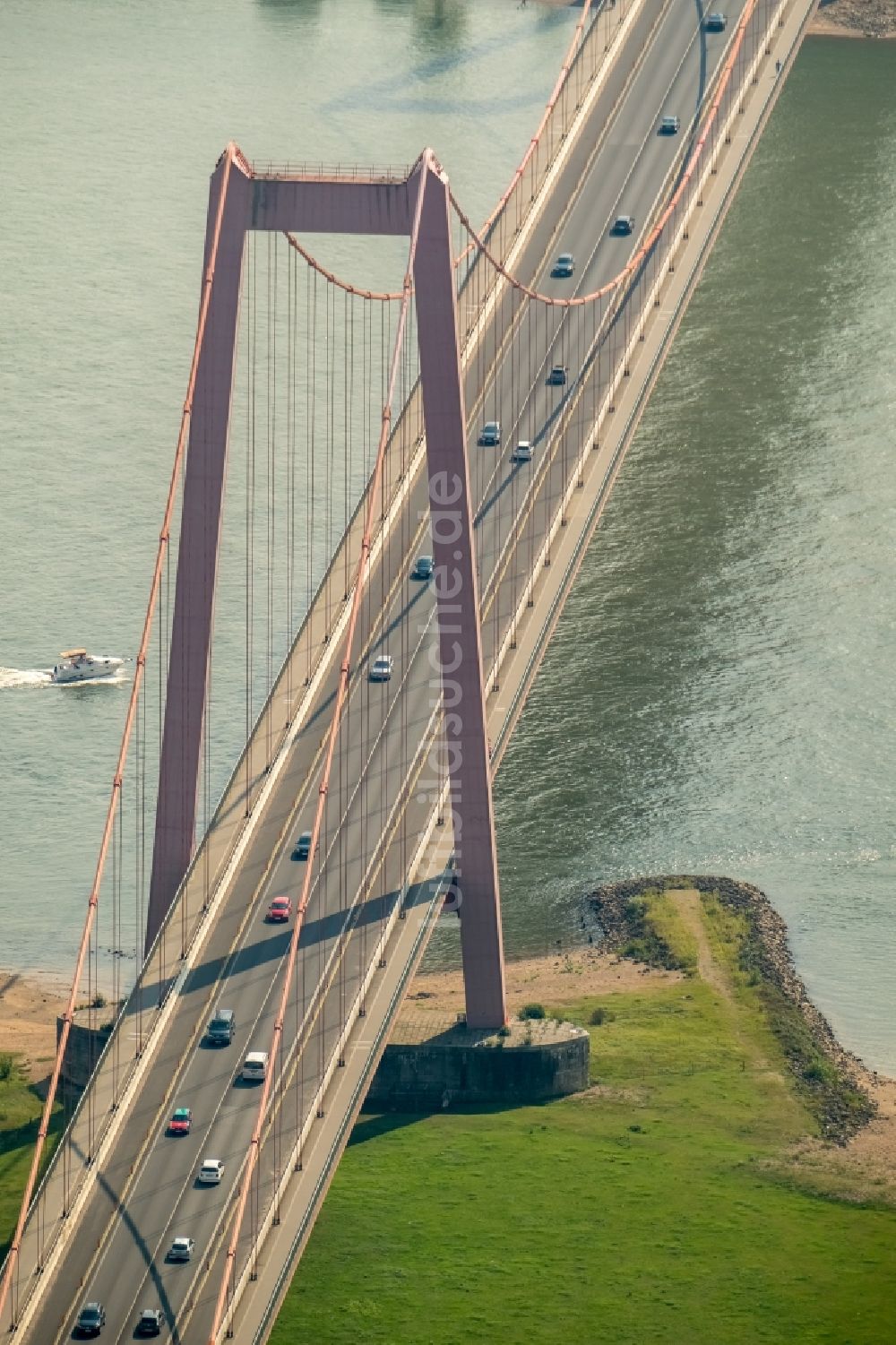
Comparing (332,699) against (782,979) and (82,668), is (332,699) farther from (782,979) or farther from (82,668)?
(82,668)

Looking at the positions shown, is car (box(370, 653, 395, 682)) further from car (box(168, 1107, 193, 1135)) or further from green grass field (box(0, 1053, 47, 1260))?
car (box(168, 1107, 193, 1135))

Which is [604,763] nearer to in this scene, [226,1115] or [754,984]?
[754,984]

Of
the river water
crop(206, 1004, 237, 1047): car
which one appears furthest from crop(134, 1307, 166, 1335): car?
the river water

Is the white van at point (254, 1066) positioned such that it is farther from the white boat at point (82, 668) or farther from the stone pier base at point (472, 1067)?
the white boat at point (82, 668)

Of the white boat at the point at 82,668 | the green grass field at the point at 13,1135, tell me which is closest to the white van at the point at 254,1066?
the green grass field at the point at 13,1135

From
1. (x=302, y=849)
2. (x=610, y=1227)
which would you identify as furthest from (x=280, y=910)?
(x=610, y=1227)
